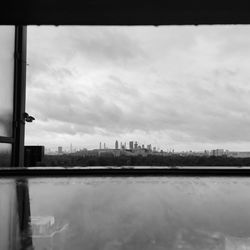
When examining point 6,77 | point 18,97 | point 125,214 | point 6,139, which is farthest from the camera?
point 18,97

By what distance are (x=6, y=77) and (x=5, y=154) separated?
118cm

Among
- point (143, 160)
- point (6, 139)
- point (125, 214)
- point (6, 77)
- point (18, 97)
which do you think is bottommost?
point (125, 214)

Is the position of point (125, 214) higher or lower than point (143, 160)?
lower

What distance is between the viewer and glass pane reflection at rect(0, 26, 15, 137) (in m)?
→ 4.77

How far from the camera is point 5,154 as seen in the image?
4.90 m

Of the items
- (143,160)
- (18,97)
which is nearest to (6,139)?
(18,97)

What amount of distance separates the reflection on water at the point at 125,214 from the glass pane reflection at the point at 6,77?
1662 mm

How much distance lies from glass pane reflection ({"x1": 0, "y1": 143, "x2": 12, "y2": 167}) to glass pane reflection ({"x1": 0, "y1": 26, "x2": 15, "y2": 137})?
177mm

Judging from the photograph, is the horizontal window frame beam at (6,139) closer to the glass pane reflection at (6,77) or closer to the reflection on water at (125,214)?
the glass pane reflection at (6,77)
